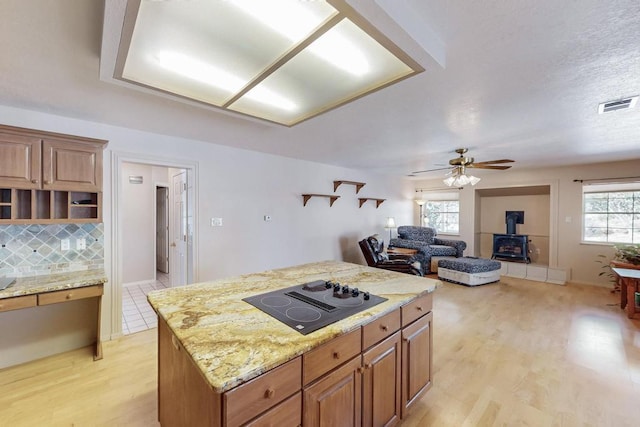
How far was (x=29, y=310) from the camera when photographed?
244cm

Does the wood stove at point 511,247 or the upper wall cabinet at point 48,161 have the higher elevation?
the upper wall cabinet at point 48,161

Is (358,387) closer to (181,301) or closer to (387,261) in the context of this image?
(181,301)

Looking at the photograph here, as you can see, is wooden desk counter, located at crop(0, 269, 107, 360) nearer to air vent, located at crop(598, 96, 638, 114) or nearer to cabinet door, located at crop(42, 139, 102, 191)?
cabinet door, located at crop(42, 139, 102, 191)

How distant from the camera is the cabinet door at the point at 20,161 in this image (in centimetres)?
214

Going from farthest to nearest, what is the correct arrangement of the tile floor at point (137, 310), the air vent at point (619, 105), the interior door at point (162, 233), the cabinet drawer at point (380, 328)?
the interior door at point (162, 233) → the tile floor at point (137, 310) → the air vent at point (619, 105) → the cabinet drawer at point (380, 328)

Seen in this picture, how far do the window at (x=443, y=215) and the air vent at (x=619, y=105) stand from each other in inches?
195

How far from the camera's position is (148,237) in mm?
5074

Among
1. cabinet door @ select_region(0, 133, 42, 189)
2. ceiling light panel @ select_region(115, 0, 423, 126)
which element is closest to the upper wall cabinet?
cabinet door @ select_region(0, 133, 42, 189)

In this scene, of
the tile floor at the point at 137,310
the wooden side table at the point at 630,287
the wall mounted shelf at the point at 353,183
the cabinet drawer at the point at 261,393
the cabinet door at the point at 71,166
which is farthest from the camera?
the wall mounted shelf at the point at 353,183

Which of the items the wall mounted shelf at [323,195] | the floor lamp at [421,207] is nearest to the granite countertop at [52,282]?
the wall mounted shelf at [323,195]

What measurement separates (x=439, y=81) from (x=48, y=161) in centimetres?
331

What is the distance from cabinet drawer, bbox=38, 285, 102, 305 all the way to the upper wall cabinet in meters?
0.92

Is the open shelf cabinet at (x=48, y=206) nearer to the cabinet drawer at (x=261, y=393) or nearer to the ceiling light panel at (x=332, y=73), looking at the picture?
the ceiling light panel at (x=332, y=73)

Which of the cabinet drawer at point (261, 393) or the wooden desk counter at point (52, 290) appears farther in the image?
the wooden desk counter at point (52, 290)
